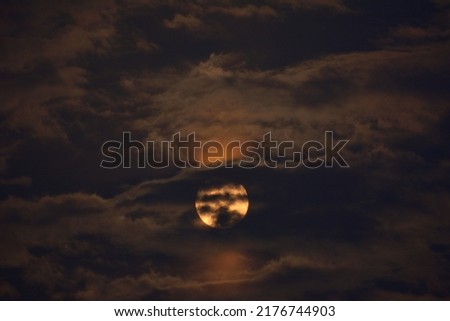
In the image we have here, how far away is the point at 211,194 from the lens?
65312 mm
